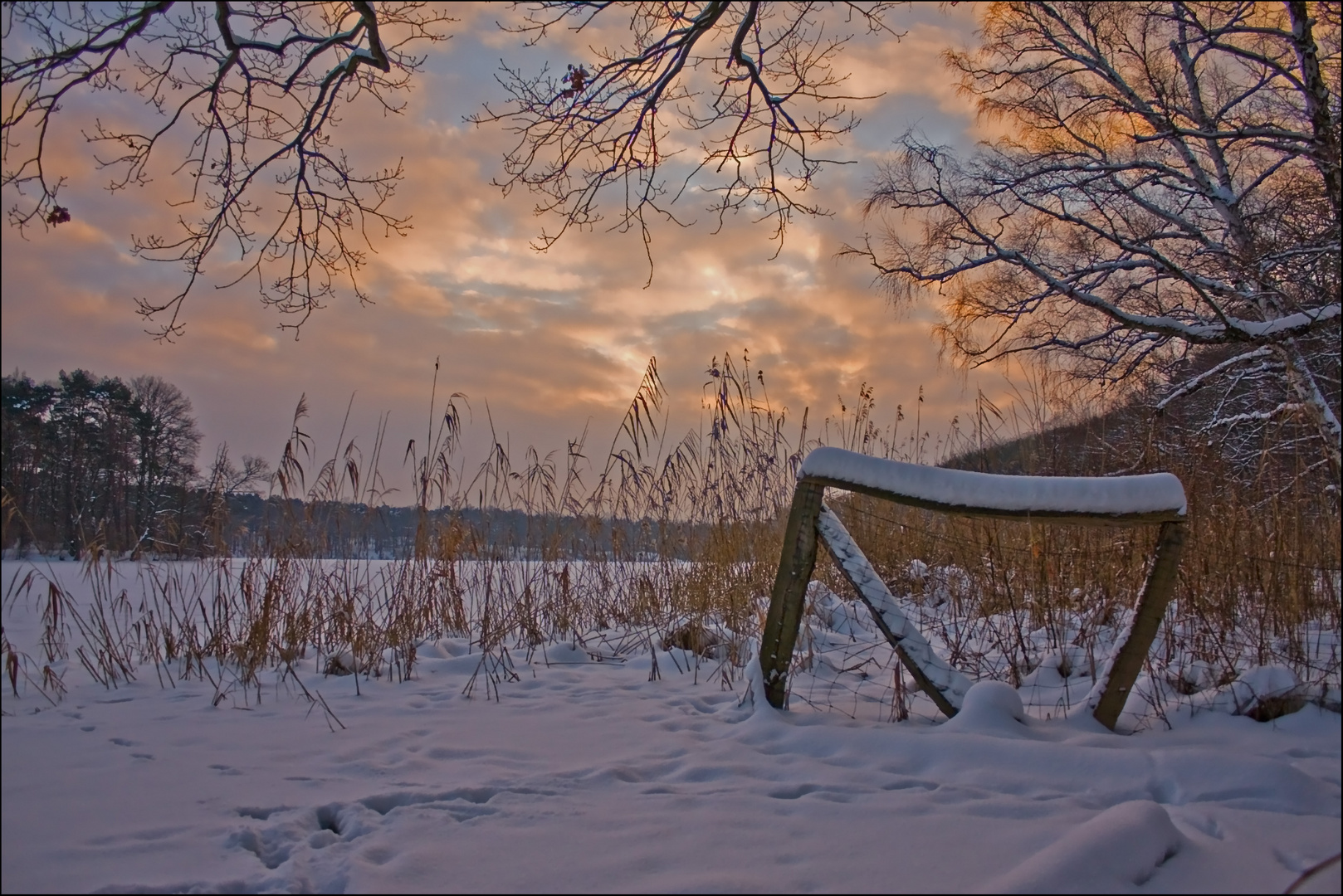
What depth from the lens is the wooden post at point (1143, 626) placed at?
90.2 inches

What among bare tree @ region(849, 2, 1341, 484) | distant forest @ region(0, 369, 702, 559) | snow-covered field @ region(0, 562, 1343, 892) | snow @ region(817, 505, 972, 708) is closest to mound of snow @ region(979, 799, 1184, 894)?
snow-covered field @ region(0, 562, 1343, 892)

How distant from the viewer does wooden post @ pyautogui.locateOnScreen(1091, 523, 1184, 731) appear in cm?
229

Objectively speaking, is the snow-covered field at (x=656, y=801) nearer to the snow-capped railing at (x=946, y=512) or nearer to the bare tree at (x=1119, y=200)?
the snow-capped railing at (x=946, y=512)

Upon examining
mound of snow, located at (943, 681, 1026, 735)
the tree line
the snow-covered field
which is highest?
the tree line

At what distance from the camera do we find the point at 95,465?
2699mm

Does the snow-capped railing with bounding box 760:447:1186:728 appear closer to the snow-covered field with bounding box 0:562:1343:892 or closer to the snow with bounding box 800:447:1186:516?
the snow with bounding box 800:447:1186:516

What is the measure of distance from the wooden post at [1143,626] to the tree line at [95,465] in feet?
10.3

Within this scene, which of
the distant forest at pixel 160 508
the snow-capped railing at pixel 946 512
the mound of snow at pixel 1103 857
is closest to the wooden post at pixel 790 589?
the snow-capped railing at pixel 946 512

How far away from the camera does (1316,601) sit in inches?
94.2

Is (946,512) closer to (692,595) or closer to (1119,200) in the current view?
(692,595)

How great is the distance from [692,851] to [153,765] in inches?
63.3

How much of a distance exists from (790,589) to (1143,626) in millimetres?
1137

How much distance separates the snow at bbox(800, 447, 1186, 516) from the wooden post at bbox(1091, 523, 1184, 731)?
0.11 meters

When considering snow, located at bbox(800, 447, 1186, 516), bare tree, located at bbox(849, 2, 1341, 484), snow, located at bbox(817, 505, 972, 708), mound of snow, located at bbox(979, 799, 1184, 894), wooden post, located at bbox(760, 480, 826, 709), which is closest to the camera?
mound of snow, located at bbox(979, 799, 1184, 894)
